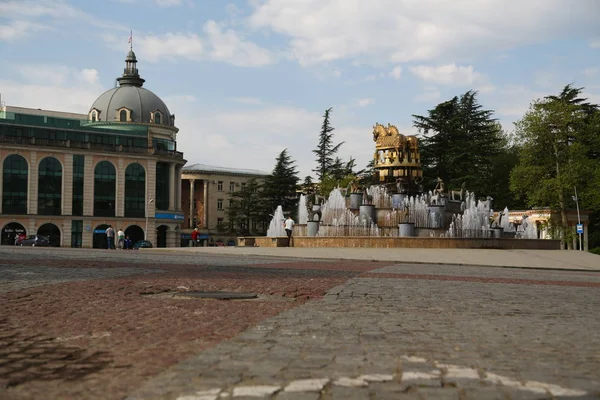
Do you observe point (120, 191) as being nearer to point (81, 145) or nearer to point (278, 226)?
point (81, 145)

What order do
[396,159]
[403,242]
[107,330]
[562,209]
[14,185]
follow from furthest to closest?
[14,185] → [562,209] → [396,159] → [403,242] → [107,330]

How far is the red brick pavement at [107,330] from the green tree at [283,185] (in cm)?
8223

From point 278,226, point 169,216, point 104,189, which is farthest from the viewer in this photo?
point 169,216

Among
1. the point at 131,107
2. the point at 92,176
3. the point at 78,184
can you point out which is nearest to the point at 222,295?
the point at 78,184

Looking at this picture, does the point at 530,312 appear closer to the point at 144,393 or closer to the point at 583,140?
the point at 144,393

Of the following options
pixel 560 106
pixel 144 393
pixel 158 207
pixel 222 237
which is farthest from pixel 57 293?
pixel 222 237

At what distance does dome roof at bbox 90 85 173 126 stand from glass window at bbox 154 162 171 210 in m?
8.48

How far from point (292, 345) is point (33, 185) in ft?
289

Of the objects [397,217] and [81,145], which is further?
[81,145]

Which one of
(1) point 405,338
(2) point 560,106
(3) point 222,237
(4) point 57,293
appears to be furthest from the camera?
(3) point 222,237

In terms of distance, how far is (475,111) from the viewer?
78.6 metres

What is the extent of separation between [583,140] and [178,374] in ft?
204

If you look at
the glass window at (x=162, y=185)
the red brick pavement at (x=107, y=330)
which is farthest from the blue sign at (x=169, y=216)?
the red brick pavement at (x=107, y=330)

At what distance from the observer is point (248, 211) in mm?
A: 104438
